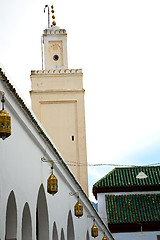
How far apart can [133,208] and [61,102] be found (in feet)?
20.2

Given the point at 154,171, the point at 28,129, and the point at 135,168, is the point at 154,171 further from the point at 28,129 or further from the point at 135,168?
the point at 28,129

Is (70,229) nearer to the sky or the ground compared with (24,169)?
nearer to the ground

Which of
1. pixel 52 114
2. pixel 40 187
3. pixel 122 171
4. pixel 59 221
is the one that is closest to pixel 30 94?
pixel 52 114

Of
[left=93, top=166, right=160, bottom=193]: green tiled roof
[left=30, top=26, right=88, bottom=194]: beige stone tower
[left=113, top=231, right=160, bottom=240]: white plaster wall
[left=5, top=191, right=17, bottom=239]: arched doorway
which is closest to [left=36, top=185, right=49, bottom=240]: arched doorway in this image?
[left=5, top=191, right=17, bottom=239]: arched doorway

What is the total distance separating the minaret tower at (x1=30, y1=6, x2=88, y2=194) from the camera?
24359mm

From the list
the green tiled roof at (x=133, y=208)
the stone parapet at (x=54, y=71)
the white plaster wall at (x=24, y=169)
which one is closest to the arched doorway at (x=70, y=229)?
the white plaster wall at (x=24, y=169)

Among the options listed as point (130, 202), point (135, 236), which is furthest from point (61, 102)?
point (135, 236)

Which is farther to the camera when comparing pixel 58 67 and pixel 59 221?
pixel 58 67

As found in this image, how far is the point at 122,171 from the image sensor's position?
26.7m

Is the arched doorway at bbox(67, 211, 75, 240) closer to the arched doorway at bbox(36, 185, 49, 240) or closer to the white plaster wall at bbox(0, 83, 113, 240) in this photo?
the white plaster wall at bbox(0, 83, 113, 240)

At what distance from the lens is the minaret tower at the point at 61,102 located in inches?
959

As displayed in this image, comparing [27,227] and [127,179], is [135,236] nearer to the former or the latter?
[127,179]

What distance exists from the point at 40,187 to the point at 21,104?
236 centimetres

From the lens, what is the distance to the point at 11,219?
6.97m
